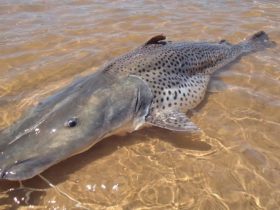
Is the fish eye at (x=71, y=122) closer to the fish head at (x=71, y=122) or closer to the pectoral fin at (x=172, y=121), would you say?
the fish head at (x=71, y=122)

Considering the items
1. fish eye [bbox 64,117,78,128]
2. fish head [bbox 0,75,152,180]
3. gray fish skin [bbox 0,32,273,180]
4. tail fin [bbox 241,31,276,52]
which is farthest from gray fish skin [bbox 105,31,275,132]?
tail fin [bbox 241,31,276,52]

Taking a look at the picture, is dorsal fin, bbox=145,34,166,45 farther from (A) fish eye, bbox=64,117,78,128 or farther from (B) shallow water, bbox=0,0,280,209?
(A) fish eye, bbox=64,117,78,128

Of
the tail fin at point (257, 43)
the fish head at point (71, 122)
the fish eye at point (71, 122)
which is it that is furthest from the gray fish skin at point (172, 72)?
the tail fin at point (257, 43)

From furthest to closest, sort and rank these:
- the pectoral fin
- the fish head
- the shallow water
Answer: the pectoral fin, the shallow water, the fish head

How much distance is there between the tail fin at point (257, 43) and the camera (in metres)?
6.91

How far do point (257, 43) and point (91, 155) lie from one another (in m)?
4.17

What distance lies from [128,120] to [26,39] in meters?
3.62

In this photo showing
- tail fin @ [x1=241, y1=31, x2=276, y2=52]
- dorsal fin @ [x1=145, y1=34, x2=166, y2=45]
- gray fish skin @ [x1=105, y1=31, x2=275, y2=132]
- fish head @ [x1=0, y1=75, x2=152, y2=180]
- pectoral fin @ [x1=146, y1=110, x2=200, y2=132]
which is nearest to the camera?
fish head @ [x1=0, y1=75, x2=152, y2=180]

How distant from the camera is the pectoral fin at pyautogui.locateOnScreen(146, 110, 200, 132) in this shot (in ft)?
14.0

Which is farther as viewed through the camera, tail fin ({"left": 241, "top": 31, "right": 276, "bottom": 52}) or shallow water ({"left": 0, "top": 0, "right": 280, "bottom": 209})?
tail fin ({"left": 241, "top": 31, "right": 276, "bottom": 52})

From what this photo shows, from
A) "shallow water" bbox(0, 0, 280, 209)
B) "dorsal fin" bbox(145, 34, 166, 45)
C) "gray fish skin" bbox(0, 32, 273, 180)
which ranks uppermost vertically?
"dorsal fin" bbox(145, 34, 166, 45)

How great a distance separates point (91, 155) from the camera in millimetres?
4207

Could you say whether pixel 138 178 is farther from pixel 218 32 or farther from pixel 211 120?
pixel 218 32

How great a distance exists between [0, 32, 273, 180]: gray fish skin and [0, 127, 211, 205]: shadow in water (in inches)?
5.8
